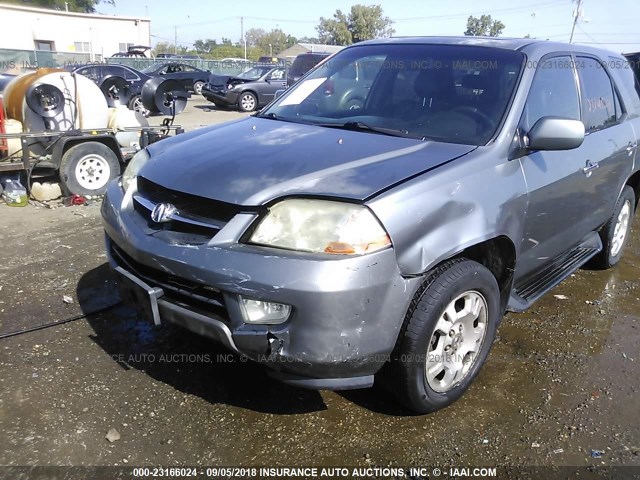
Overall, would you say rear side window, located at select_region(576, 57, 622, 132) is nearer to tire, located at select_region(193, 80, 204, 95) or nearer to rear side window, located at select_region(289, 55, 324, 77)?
rear side window, located at select_region(289, 55, 324, 77)

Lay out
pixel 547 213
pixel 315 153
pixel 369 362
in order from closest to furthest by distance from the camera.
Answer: pixel 369 362 < pixel 315 153 < pixel 547 213

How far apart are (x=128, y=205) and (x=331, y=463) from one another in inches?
65.2

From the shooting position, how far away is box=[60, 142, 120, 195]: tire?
6617 mm

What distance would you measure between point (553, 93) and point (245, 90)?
16468 millimetres

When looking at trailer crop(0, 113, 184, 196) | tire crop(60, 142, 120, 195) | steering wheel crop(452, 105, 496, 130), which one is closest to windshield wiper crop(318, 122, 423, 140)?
steering wheel crop(452, 105, 496, 130)

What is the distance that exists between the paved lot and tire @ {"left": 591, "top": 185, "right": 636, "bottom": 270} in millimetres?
862

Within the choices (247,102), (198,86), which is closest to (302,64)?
(247,102)

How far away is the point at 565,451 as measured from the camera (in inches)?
101

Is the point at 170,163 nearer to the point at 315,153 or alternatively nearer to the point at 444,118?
the point at 315,153

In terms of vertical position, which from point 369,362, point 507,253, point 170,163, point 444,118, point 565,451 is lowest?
point 565,451

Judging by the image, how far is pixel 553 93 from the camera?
11.3 feet

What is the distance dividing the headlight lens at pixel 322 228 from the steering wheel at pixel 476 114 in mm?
1166

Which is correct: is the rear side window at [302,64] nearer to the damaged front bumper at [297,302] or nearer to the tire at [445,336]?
the tire at [445,336]

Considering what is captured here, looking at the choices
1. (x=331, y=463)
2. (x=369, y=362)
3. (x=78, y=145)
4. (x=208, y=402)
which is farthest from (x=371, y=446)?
(x=78, y=145)
